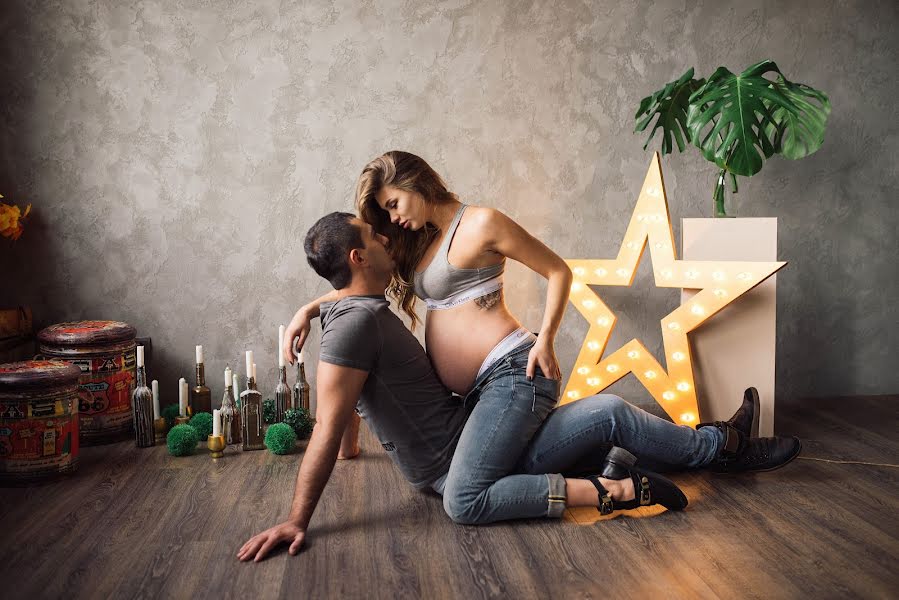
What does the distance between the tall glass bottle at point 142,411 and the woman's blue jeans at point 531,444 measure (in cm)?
125

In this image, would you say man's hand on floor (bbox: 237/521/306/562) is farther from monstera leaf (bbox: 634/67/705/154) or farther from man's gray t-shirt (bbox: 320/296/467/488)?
monstera leaf (bbox: 634/67/705/154)

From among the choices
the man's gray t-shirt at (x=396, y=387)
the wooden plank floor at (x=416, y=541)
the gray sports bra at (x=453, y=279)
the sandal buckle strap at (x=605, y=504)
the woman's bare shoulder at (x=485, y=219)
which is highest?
the woman's bare shoulder at (x=485, y=219)

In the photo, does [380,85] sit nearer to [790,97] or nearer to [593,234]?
[593,234]

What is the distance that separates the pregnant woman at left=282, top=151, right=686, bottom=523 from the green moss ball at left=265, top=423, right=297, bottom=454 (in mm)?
529

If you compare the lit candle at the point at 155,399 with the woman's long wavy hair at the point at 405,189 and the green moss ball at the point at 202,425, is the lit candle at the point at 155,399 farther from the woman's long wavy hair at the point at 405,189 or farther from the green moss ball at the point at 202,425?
the woman's long wavy hair at the point at 405,189

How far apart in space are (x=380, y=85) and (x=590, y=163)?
1.00 metres

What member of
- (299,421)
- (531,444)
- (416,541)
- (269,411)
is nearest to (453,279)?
(531,444)

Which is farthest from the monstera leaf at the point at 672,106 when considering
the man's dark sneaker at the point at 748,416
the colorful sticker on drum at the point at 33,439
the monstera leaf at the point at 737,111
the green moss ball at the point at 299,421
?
the colorful sticker on drum at the point at 33,439

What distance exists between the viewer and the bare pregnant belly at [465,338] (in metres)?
2.32

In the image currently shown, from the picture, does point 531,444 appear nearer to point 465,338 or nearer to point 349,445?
point 465,338

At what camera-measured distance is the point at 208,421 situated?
9.72 ft

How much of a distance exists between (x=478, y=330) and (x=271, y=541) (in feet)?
2.79

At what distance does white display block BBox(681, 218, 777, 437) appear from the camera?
9.55 feet

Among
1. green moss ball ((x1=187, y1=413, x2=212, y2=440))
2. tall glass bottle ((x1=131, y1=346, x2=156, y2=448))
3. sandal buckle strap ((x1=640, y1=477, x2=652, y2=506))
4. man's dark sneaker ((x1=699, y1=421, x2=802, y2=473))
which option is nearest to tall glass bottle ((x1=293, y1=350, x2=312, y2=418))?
green moss ball ((x1=187, y1=413, x2=212, y2=440))
